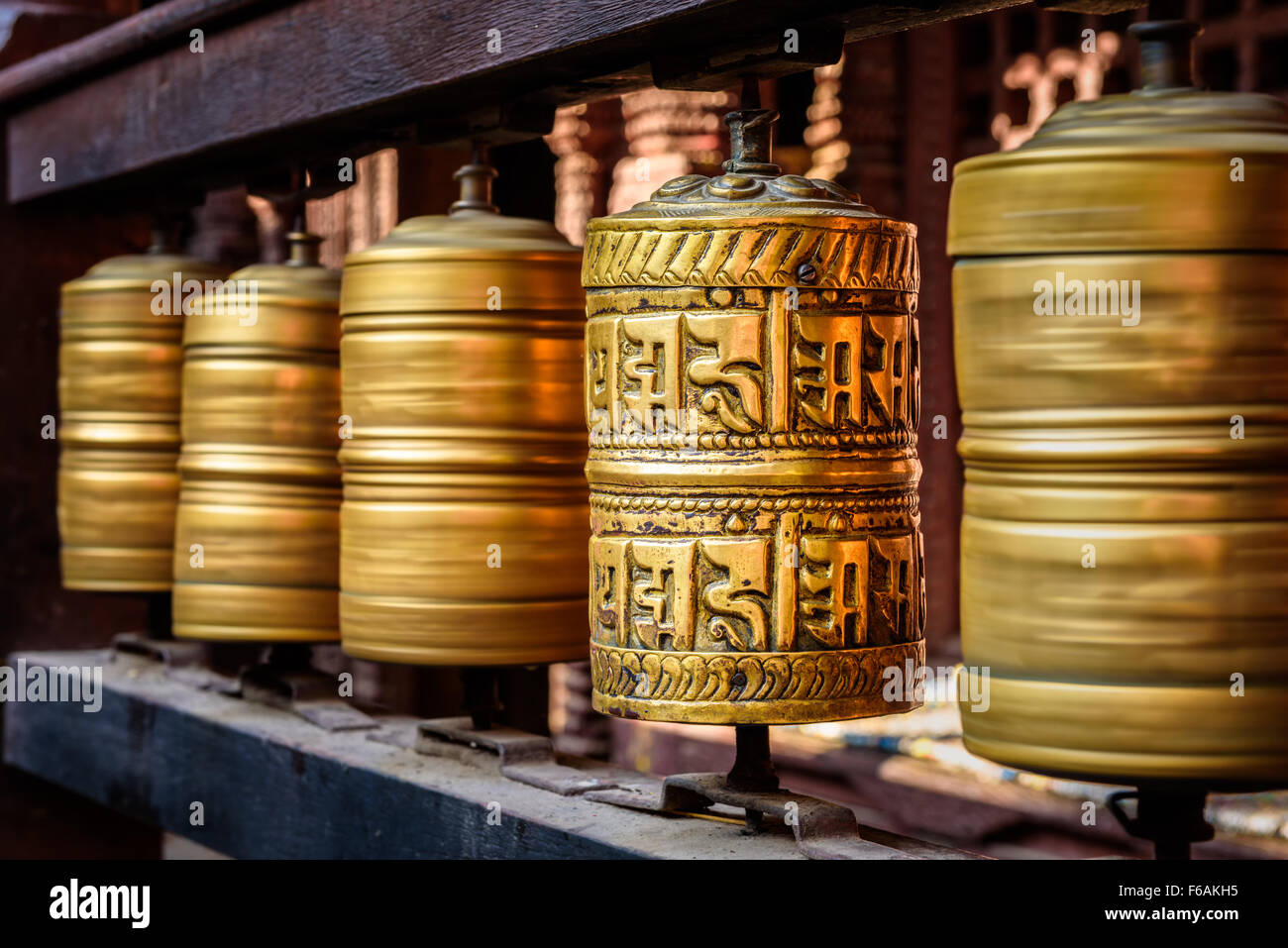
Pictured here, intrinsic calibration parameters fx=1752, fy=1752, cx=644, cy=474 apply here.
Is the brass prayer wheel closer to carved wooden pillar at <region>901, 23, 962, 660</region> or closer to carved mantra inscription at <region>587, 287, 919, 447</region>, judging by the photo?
carved mantra inscription at <region>587, 287, 919, 447</region>

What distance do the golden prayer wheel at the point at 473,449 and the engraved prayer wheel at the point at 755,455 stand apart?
314mm

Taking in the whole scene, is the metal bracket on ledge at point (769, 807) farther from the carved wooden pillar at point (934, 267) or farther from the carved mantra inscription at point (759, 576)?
the carved wooden pillar at point (934, 267)

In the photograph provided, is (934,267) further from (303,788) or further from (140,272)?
(303,788)

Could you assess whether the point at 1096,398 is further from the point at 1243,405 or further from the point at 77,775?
the point at 77,775

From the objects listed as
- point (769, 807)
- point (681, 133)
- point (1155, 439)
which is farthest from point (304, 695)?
point (681, 133)

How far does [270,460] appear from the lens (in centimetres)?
198

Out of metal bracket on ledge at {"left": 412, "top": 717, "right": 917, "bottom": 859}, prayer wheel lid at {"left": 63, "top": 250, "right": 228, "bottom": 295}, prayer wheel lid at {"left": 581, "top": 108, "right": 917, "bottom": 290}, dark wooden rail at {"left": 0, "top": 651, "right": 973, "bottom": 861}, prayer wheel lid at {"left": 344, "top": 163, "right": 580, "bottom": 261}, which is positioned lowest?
dark wooden rail at {"left": 0, "top": 651, "right": 973, "bottom": 861}

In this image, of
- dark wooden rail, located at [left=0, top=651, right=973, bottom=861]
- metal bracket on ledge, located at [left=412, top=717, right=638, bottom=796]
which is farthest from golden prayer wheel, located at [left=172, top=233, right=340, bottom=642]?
metal bracket on ledge, located at [left=412, top=717, right=638, bottom=796]

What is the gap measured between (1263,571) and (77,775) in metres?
1.90

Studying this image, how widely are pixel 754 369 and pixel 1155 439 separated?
1.08 ft

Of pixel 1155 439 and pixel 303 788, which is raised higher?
pixel 1155 439

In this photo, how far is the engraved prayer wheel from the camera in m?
1.27

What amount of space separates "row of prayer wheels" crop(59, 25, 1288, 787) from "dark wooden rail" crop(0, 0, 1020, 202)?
106 mm
